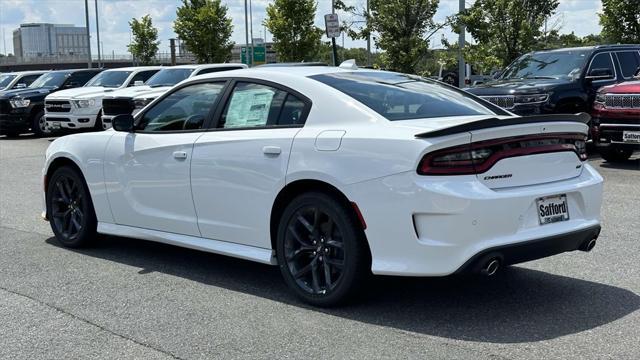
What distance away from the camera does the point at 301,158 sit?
4.82 meters

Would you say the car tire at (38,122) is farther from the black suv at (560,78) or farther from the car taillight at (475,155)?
the car taillight at (475,155)

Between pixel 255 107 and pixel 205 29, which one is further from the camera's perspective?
pixel 205 29

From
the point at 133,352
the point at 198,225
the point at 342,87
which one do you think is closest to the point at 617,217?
the point at 342,87

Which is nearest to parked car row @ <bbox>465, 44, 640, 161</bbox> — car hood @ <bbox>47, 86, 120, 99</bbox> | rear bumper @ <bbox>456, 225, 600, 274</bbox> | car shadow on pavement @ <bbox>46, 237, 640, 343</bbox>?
car shadow on pavement @ <bbox>46, 237, 640, 343</bbox>

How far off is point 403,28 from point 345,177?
57.9 feet

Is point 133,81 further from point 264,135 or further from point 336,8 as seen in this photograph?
point 264,135

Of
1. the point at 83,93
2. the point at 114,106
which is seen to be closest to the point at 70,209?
the point at 114,106

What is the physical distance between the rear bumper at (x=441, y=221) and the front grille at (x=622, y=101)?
24.5ft

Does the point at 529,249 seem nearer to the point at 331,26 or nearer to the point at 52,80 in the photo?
the point at 331,26

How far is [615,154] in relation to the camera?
12.4m

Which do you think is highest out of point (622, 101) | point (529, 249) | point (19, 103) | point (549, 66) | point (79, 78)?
point (79, 78)

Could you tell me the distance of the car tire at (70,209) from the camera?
663 cm

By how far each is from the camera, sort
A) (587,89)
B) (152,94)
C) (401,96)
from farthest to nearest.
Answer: (152,94) → (587,89) → (401,96)

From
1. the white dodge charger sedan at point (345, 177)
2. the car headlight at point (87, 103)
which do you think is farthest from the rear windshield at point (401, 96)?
the car headlight at point (87, 103)
